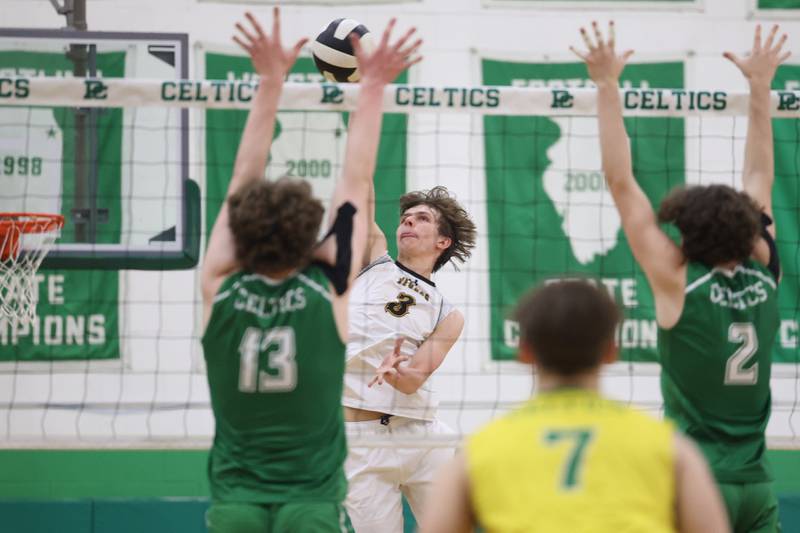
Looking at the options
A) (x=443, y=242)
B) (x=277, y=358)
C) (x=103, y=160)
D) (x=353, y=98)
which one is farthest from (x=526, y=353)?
(x=103, y=160)

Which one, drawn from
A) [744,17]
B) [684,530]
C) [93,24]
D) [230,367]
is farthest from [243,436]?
[744,17]

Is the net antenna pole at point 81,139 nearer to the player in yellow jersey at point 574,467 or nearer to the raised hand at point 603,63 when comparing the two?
the raised hand at point 603,63

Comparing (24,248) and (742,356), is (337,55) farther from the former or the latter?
(742,356)

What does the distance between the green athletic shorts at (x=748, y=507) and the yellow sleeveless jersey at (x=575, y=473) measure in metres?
1.31

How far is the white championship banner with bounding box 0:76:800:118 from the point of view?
4664mm

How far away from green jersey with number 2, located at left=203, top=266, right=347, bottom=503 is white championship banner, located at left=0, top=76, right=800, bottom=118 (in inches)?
60.7

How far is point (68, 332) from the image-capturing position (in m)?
8.55

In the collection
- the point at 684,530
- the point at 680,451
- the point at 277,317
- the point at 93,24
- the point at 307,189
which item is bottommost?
the point at 684,530

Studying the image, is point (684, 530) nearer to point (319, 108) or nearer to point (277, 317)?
point (277, 317)

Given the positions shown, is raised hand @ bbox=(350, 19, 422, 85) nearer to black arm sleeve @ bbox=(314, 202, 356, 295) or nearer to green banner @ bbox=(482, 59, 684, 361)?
black arm sleeve @ bbox=(314, 202, 356, 295)

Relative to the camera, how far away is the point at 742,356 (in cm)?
355

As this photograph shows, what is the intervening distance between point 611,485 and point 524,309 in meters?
0.43

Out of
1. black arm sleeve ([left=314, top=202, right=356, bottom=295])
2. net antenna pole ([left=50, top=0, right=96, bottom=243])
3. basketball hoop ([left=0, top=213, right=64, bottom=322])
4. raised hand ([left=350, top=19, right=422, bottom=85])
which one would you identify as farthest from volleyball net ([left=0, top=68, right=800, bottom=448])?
black arm sleeve ([left=314, top=202, right=356, bottom=295])

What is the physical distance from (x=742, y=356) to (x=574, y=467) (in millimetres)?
1456
